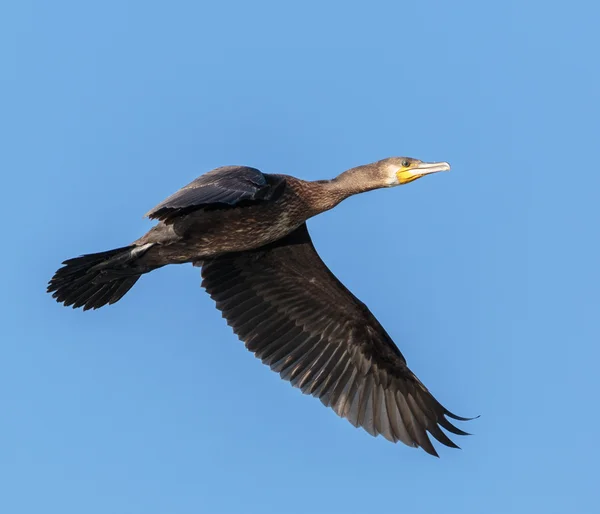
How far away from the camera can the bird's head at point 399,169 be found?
11602 mm

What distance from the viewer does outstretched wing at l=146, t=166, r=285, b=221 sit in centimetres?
972

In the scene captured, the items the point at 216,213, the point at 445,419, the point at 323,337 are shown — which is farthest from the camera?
the point at 323,337

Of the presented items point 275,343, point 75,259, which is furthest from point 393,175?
point 75,259

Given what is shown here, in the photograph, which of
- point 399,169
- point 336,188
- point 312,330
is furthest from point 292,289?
point 399,169

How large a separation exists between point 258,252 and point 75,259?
2.02 m

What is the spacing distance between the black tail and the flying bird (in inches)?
0.4

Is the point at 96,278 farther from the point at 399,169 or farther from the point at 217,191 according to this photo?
the point at 399,169

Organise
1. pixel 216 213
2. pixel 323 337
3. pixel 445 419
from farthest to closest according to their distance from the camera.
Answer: pixel 323 337 → pixel 445 419 → pixel 216 213

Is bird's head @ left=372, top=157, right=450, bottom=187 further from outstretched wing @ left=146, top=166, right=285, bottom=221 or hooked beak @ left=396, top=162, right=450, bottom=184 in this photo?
outstretched wing @ left=146, top=166, right=285, bottom=221

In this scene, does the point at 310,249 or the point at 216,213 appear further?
the point at 310,249

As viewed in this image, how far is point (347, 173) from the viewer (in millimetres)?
11523

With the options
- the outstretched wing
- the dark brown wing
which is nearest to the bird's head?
the dark brown wing

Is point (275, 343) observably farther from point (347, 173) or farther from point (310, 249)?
point (347, 173)

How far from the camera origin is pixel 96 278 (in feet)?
38.0
